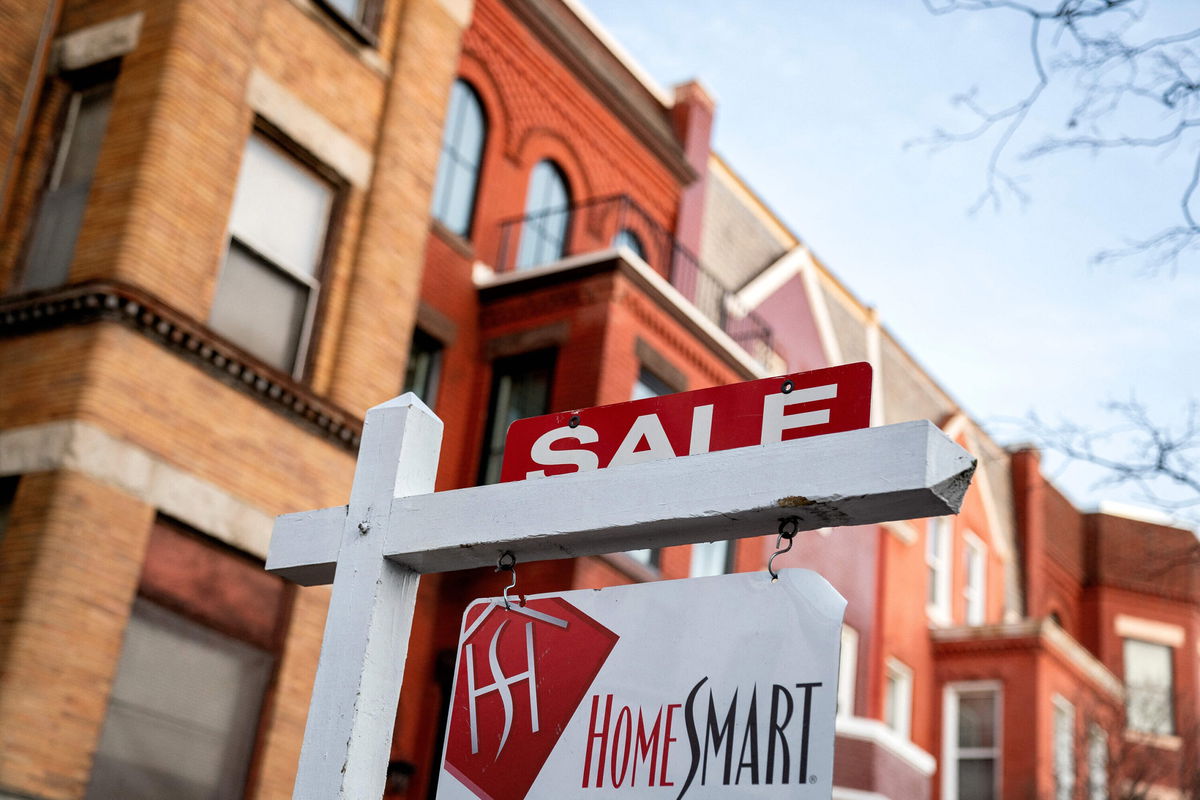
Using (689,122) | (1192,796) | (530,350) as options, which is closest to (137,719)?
(530,350)

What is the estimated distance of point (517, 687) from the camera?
12.5 feet

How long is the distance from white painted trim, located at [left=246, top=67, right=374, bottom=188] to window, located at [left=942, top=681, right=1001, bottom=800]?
15.8 metres

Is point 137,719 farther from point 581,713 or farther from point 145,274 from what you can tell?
point 581,713

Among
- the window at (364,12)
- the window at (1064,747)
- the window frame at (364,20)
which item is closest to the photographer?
the window frame at (364,20)

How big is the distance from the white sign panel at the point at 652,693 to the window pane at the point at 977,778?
21042 mm

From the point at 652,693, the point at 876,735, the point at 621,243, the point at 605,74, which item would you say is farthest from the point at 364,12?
the point at 876,735

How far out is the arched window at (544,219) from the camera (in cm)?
1698

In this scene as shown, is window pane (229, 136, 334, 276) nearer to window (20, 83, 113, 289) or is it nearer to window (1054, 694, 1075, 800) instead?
window (20, 83, 113, 289)

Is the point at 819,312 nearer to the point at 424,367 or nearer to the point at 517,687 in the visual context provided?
the point at 424,367

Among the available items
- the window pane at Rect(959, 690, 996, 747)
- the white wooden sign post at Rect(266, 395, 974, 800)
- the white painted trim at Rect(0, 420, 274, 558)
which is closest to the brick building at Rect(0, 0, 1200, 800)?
the white painted trim at Rect(0, 420, 274, 558)

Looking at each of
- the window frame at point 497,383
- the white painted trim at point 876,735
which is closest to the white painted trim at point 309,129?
the window frame at point 497,383

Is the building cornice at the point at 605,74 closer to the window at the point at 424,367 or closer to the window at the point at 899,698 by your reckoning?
the window at the point at 424,367

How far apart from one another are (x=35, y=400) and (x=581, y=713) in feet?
24.3

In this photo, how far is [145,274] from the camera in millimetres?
10094
